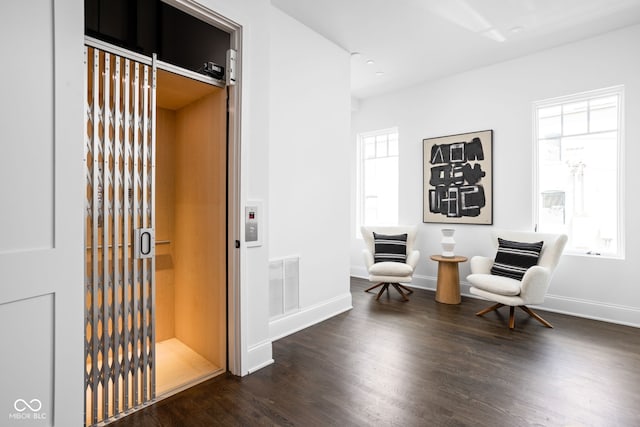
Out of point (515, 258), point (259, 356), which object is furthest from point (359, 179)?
point (259, 356)

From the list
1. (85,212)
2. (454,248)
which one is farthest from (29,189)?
(454,248)

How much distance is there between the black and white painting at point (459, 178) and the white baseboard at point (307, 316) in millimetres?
1962

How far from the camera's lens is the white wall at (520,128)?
3572 mm

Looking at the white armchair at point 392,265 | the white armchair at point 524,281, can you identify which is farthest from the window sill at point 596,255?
the white armchair at point 392,265

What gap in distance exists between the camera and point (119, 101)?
6.29ft

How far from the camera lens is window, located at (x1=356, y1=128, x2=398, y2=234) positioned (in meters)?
5.59

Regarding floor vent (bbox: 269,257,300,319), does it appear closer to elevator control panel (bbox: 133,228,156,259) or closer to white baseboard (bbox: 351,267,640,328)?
elevator control panel (bbox: 133,228,156,259)

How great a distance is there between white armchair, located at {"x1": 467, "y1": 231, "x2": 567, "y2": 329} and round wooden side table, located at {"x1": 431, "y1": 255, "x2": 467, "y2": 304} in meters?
0.33

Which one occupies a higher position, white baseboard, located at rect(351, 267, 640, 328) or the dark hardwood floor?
white baseboard, located at rect(351, 267, 640, 328)

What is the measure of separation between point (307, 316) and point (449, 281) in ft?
6.45

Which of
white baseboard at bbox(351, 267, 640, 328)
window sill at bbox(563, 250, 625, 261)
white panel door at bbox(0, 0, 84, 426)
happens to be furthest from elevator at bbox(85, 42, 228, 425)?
window sill at bbox(563, 250, 625, 261)

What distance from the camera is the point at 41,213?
5.08ft

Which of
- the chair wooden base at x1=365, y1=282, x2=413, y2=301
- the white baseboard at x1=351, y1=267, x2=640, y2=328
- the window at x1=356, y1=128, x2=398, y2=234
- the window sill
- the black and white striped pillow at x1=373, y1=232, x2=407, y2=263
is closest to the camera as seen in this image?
the white baseboard at x1=351, y1=267, x2=640, y2=328

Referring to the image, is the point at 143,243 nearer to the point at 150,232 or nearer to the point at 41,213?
the point at 150,232
